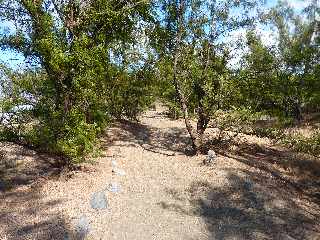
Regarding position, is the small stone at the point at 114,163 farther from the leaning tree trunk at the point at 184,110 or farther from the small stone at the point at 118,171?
the leaning tree trunk at the point at 184,110

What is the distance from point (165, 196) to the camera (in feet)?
64.7

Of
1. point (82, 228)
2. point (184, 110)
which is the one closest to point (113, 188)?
point (82, 228)

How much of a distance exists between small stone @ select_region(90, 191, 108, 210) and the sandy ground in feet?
0.96

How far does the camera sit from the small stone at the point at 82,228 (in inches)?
632

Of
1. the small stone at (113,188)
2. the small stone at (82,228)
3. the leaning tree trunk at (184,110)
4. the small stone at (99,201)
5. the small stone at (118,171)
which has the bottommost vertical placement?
the small stone at (82,228)

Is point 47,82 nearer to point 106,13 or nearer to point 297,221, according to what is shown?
point 106,13

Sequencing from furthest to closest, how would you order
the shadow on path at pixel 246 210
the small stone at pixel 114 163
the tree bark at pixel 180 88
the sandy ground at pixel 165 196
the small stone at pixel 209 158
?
the tree bark at pixel 180 88 → the small stone at pixel 209 158 → the small stone at pixel 114 163 → the shadow on path at pixel 246 210 → the sandy ground at pixel 165 196

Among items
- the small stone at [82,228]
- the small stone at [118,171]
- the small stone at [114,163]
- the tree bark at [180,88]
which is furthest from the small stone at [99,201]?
the tree bark at [180,88]

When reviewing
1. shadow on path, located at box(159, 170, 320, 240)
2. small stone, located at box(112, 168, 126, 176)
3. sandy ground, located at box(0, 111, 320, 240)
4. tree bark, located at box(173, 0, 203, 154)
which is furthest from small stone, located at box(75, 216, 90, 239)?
tree bark, located at box(173, 0, 203, 154)

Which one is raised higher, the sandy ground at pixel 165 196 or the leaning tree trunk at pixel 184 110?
the leaning tree trunk at pixel 184 110

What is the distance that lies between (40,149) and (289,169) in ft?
42.2

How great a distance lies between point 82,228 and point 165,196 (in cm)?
442

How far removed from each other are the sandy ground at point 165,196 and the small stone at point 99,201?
0.29 m

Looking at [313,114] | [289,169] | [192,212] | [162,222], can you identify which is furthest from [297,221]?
[313,114]
